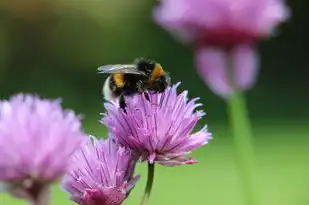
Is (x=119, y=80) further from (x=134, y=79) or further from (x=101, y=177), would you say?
(x=101, y=177)

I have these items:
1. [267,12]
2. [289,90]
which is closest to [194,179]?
[289,90]

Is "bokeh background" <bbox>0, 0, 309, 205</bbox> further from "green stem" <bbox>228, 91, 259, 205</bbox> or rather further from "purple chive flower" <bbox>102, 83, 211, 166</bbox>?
"purple chive flower" <bbox>102, 83, 211, 166</bbox>

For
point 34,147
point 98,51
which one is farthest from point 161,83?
point 98,51

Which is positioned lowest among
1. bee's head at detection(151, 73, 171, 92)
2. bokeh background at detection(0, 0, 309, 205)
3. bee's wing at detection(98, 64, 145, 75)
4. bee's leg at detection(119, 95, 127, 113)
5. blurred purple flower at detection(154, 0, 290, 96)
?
bee's leg at detection(119, 95, 127, 113)

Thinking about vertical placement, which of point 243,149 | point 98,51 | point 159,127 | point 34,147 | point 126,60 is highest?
point 98,51

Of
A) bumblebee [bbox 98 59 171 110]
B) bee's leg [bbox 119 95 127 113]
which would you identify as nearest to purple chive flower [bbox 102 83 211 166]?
bee's leg [bbox 119 95 127 113]

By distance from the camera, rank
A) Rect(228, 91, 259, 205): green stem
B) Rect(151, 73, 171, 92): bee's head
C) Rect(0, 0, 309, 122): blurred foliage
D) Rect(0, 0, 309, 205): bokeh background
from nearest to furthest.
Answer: Rect(151, 73, 171, 92): bee's head < Rect(228, 91, 259, 205): green stem < Rect(0, 0, 309, 205): bokeh background < Rect(0, 0, 309, 122): blurred foliage
